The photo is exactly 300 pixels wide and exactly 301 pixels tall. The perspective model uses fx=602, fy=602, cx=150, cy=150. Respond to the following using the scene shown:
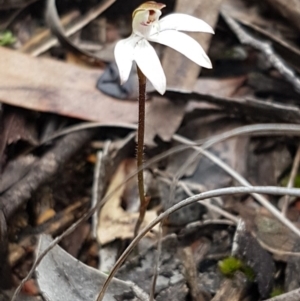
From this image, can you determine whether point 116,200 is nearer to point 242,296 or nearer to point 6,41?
point 242,296

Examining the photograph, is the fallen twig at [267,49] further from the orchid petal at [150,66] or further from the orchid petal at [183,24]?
the orchid petal at [150,66]

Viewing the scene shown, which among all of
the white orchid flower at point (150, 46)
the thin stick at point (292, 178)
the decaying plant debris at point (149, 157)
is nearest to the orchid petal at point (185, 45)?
the white orchid flower at point (150, 46)

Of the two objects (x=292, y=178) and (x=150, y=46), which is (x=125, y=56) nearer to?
(x=150, y=46)

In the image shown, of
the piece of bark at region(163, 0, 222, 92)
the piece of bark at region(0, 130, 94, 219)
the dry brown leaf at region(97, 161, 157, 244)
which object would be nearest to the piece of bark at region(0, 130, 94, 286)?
the piece of bark at region(0, 130, 94, 219)

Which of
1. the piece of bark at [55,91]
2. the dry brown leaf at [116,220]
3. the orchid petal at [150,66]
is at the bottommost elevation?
the dry brown leaf at [116,220]

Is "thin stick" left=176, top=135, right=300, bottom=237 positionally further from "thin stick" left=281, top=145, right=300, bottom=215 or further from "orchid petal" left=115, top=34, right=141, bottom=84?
"orchid petal" left=115, top=34, right=141, bottom=84

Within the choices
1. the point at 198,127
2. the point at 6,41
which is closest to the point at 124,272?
the point at 198,127
